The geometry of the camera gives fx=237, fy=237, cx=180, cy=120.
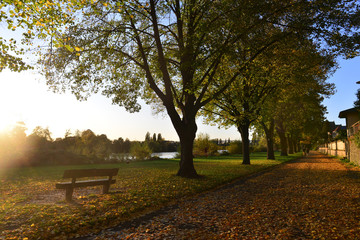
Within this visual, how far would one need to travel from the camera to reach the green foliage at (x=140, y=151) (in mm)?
30875

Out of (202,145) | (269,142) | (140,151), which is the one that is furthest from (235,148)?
(140,151)

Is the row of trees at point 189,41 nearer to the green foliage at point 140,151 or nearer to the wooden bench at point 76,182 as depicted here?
the wooden bench at point 76,182

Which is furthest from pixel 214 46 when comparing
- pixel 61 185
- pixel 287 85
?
pixel 287 85

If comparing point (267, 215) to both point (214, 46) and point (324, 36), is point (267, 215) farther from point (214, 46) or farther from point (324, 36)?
point (324, 36)

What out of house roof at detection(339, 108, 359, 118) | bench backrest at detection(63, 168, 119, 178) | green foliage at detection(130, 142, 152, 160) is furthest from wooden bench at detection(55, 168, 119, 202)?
house roof at detection(339, 108, 359, 118)

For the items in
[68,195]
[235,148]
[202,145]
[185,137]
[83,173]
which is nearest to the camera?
[68,195]

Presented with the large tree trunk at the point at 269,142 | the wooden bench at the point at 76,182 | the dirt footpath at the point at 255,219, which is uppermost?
the large tree trunk at the point at 269,142

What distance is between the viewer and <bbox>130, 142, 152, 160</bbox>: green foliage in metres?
30.9

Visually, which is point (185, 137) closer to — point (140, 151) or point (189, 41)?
point (189, 41)

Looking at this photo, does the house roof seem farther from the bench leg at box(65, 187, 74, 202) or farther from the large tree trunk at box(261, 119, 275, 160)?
the bench leg at box(65, 187, 74, 202)

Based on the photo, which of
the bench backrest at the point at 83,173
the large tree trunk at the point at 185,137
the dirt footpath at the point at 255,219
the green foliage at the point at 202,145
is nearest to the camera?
the dirt footpath at the point at 255,219

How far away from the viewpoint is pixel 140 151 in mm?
30844

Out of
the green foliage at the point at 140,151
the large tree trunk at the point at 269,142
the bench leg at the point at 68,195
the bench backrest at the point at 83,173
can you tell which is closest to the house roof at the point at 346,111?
the large tree trunk at the point at 269,142

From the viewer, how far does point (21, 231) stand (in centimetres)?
469
